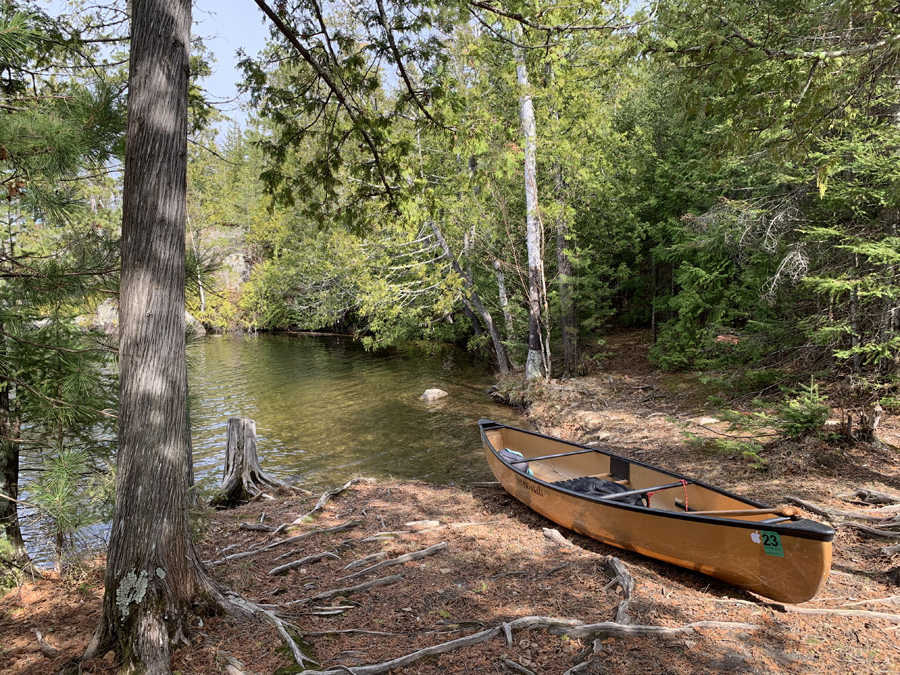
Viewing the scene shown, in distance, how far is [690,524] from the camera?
4395mm

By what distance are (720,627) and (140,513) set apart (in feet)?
12.8

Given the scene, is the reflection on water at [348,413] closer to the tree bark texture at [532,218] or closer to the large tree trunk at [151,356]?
the large tree trunk at [151,356]

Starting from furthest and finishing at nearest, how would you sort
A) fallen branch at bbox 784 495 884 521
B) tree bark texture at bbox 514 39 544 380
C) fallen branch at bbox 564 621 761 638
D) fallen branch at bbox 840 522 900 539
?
tree bark texture at bbox 514 39 544 380 → fallen branch at bbox 784 495 884 521 → fallen branch at bbox 840 522 900 539 → fallen branch at bbox 564 621 761 638

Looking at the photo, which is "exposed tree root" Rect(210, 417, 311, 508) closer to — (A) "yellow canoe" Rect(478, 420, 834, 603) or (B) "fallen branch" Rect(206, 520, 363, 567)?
(B) "fallen branch" Rect(206, 520, 363, 567)

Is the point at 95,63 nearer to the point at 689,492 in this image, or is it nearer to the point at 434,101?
the point at 434,101

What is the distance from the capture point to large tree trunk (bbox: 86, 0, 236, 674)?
112 inches

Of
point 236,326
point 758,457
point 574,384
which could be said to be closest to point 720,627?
point 758,457

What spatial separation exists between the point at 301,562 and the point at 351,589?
2.50 feet

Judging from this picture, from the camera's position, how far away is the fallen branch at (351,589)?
396 cm

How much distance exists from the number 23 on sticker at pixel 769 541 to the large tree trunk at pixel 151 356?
4189 millimetres

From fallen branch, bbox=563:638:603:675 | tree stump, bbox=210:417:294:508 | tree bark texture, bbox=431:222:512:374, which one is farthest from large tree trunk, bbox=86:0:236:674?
tree bark texture, bbox=431:222:512:374

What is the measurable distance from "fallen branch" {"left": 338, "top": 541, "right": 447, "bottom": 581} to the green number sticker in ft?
9.58

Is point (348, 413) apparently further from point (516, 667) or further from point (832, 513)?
point (516, 667)

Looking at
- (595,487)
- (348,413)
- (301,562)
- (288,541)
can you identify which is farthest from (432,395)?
(301,562)
